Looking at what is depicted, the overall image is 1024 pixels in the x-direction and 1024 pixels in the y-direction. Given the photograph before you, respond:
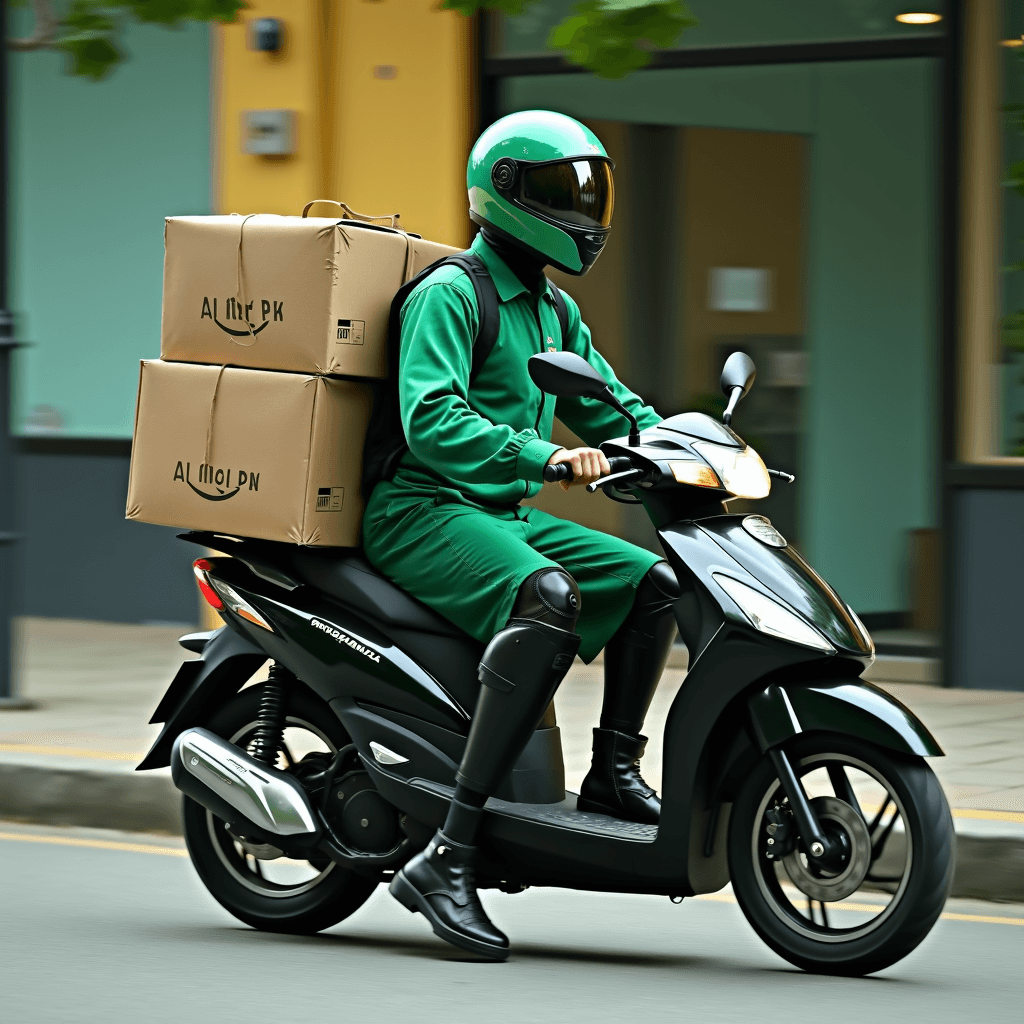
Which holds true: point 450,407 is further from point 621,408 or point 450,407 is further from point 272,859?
point 272,859

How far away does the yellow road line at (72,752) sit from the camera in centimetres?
750

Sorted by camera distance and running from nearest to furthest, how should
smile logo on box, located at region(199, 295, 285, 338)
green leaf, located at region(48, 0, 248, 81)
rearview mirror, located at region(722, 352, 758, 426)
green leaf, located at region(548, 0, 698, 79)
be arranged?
rearview mirror, located at region(722, 352, 758, 426)
smile logo on box, located at region(199, 295, 285, 338)
green leaf, located at region(548, 0, 698, 79)
green leaf, located at region(48, 0, 248, 81)

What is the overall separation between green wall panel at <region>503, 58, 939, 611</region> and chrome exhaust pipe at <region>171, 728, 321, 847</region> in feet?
18.4

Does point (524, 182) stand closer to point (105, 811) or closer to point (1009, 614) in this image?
point (105, 811)

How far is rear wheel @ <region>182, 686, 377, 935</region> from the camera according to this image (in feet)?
17.3

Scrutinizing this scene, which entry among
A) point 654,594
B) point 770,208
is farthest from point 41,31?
point 654,594

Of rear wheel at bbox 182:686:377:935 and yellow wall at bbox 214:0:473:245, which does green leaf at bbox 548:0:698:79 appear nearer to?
yellow wall at bbox 214:0:473:245

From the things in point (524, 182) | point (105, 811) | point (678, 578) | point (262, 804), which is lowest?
point (105, 811)

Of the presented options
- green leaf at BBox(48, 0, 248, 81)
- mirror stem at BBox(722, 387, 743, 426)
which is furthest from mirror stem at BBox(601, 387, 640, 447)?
green leaf at BBox(48, 0, 248, 81)

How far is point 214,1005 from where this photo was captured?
4598 mm

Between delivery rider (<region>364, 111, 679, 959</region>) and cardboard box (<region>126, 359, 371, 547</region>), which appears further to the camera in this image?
cardboard box (<region>126, 359, 371, 547</region>)

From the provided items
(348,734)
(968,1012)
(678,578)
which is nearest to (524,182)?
(678,578)

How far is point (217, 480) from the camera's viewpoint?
5.33 m

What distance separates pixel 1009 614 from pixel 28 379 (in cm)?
594
